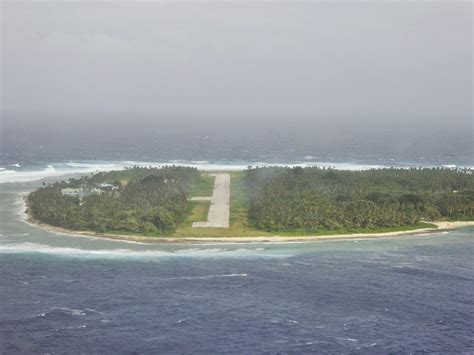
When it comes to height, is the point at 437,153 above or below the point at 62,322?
above

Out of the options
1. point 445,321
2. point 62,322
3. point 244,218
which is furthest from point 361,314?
point 244,218

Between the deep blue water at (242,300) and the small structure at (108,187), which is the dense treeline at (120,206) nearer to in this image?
the small structure at (108,187)

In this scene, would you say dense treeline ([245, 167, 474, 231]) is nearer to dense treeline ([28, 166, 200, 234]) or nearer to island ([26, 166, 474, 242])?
island ([26, 166, 474, 242])

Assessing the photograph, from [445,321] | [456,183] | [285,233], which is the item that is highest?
[456,183]

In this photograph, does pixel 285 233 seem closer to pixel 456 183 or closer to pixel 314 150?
pixel 456 183

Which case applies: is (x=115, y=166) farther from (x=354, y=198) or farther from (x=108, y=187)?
(x=354, y=198)

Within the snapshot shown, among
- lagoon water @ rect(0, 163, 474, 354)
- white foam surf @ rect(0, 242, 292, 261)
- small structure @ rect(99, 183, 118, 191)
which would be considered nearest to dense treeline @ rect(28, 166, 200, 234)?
small structure @ rect(99, 183, 118, 191)

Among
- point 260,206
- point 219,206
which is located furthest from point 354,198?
point 219,206
